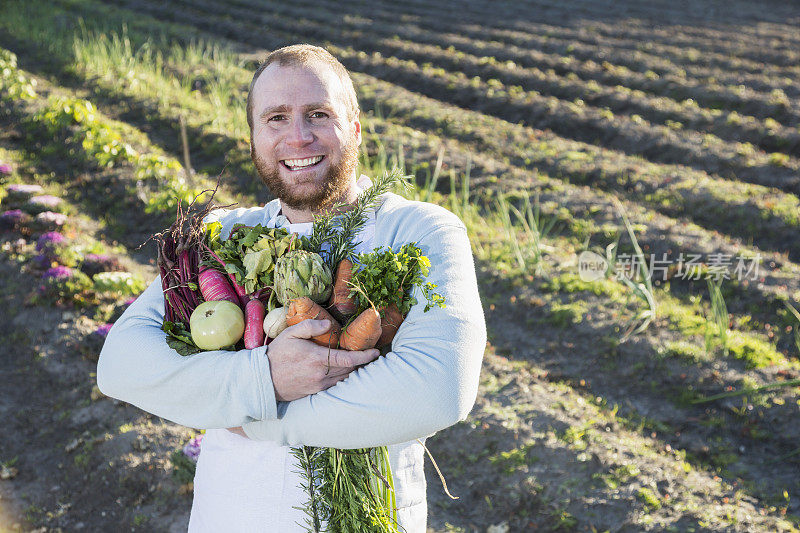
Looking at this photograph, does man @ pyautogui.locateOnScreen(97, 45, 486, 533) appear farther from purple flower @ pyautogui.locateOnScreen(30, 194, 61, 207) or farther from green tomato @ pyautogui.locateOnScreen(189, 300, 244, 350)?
purple flower @ pyautogui.locateOnScreen(30, 194, 61, 207)

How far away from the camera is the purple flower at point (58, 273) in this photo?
14.5 feet

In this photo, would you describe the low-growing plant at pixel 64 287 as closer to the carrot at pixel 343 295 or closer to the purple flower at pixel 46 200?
the purple flower at pixel 46 200

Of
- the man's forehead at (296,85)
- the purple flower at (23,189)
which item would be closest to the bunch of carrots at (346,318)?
the man's forehead at (296,85)

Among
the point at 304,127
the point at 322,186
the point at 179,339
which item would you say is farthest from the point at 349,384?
the point at 304,127

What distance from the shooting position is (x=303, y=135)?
1.59 metres

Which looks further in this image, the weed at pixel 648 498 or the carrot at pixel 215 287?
the weed at pixel 648 498

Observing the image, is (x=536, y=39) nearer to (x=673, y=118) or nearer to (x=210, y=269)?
(x=673, y=118)

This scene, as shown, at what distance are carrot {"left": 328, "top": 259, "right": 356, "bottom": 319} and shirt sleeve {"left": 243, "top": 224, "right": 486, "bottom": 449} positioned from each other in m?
0.13

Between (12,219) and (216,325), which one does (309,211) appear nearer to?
(216,325)

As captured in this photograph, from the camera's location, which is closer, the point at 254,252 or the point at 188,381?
the point at 188,381

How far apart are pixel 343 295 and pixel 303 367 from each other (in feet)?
0.67

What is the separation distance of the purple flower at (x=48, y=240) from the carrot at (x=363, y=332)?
165 inches

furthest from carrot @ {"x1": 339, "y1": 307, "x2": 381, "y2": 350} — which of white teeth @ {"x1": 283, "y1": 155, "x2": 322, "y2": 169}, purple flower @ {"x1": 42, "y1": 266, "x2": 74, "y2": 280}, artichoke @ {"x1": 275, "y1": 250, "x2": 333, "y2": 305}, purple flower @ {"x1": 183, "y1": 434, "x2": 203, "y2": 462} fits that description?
purple flower @ {"x1": 42, "y1": 266, "x2": 74, "y2": 280}

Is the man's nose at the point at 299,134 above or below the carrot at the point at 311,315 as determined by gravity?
above
